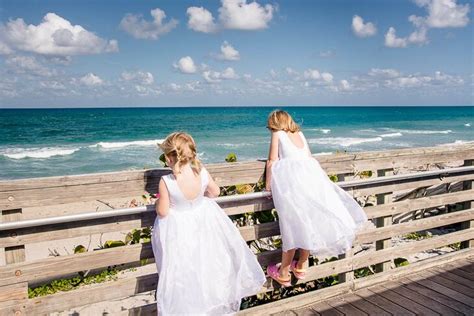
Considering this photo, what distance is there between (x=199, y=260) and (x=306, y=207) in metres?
0.86

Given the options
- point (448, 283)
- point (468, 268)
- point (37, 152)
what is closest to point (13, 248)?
point (448, 283)

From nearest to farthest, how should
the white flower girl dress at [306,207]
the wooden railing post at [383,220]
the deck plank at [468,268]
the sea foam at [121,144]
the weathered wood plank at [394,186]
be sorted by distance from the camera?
the white flower girl dress at [306,207] < the weathered wood plank at [394,186] < the wooden railing post at [383,220] < the deck plank at [468,268] < the sea foam at [121,144]

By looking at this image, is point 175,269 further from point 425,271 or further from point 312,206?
point 425,271

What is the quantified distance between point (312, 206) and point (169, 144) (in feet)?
3.66

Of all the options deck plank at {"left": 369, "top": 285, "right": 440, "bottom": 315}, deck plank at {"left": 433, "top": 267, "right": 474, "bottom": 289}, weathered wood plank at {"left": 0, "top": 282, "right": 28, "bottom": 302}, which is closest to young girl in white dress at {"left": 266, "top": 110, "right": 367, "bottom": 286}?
deck plank at {"left": 369, "top": 285, "right": 440, "bottom": 315}

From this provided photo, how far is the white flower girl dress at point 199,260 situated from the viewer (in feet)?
8.55

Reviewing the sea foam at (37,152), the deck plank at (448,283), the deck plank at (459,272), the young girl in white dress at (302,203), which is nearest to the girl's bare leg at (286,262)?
the young girl in white dress at (302,203)

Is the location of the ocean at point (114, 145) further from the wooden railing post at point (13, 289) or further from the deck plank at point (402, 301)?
the wooden railing post at point (13, 289)

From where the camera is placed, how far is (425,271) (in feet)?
13.5

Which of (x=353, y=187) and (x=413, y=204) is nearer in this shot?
(x=353, y=187)

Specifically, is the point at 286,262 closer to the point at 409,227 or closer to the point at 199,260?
the point at 199,260

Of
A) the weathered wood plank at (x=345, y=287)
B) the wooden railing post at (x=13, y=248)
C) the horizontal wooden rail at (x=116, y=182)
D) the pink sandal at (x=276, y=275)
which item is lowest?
the weathered wood plank at (x=345, y=287)

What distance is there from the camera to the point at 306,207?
3.07m

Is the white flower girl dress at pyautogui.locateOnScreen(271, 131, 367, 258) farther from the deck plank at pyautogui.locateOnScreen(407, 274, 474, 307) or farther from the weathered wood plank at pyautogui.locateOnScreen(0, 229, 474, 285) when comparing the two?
the deck plank at pyautogui.locateOnScreen(407, 274, 474, 307)
